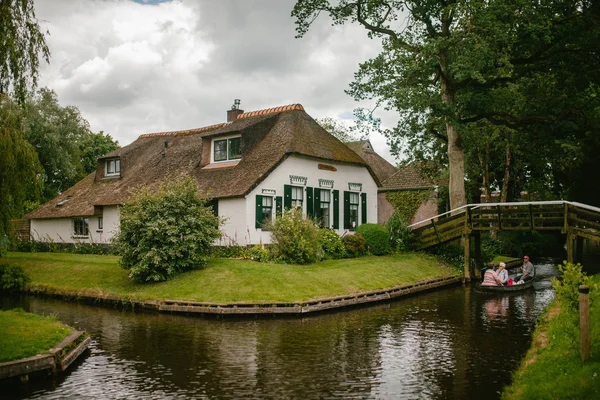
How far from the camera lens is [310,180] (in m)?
29.8

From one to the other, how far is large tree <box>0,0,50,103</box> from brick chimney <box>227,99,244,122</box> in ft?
78.4

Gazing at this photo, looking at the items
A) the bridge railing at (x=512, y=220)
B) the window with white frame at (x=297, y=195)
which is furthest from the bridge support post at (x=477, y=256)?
the window with white frame at (x=297, y=195)

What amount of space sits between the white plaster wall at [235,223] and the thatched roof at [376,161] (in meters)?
27.4

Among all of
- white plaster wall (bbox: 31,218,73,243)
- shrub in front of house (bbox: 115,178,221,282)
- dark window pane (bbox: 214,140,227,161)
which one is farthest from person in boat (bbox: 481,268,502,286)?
white plaster wall (bbox: 31,218,73,243)

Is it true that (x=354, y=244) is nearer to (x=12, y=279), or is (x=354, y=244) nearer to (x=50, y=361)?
(x=12, y=279)

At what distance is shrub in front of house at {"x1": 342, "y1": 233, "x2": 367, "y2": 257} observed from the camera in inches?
1053

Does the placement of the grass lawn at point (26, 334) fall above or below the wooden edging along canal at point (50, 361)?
above

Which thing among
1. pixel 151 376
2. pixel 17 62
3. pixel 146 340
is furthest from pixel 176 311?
pixel 17 62

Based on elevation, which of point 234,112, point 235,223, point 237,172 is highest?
point 234,112

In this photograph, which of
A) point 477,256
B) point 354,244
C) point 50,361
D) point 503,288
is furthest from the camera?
point 477,256

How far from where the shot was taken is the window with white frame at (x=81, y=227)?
34188 millimetres

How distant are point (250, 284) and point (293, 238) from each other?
433cm

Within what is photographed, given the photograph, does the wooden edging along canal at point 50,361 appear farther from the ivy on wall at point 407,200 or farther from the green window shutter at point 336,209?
the ivy on wall at point 407,200

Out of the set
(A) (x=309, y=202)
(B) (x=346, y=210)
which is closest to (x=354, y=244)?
(A) (x=309, y=202)
